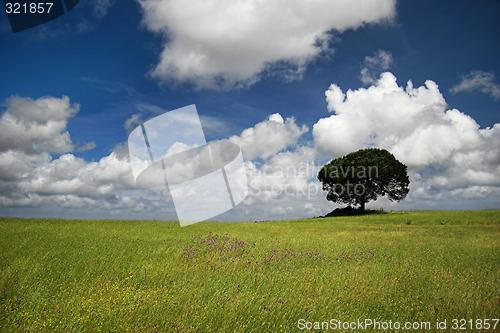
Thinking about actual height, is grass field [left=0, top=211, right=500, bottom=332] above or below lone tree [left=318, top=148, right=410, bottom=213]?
below

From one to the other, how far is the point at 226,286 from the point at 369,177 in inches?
1814

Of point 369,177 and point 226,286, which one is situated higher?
point 369,177

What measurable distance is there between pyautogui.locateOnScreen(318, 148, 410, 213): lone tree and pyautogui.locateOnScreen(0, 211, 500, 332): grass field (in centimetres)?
3642

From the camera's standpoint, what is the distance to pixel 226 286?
805 cm

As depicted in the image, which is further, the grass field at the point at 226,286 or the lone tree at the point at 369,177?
the lone tree at the point at 369,177

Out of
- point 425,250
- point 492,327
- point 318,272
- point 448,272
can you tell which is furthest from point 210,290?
point 425,250

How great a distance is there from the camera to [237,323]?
18.7ft

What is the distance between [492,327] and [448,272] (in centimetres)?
451

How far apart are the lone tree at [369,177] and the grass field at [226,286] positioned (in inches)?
A: 1434

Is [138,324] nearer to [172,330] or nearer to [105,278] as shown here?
[172,330]

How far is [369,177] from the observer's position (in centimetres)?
4944

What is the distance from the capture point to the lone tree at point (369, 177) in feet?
161

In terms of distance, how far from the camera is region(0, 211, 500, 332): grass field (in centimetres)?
592

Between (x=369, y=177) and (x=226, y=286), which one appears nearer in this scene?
(x=226, y=286)
